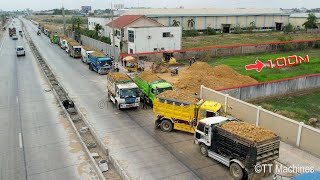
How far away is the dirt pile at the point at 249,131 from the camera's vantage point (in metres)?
14.9

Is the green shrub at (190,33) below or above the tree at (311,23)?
below

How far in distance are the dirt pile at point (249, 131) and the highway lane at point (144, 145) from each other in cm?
230

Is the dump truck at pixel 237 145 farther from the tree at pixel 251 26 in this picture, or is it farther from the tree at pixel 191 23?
the tree at pixel 251 26

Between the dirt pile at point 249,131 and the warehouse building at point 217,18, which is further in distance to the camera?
the warehouse building at point 217,18

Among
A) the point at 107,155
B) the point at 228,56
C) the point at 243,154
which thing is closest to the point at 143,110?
the point at 107,155

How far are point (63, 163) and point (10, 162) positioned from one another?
10.0 feet

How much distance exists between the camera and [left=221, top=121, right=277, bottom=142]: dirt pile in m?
14.9

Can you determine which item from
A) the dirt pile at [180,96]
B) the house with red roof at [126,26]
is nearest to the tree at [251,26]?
the house with red roof at [126,26]

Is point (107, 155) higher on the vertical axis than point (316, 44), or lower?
lower

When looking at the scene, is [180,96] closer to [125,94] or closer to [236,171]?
[125,94]

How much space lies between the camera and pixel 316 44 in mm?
61719

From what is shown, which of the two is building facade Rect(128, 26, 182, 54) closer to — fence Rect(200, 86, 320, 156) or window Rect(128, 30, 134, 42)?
window Rect(128, 30, 134, 42)

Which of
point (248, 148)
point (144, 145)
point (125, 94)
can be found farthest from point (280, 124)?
point (125, 94)

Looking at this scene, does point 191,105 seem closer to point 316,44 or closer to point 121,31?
point 121,31
